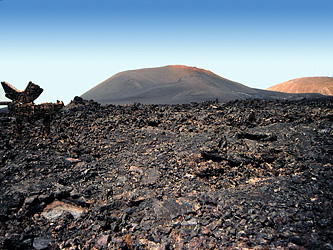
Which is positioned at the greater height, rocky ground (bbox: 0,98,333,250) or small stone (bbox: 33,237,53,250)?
rocky ground (bbox: 0,98,333,250)

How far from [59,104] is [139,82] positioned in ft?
93.3

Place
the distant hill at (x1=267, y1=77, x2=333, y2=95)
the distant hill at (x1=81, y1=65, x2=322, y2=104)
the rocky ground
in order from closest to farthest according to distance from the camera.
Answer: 1. the rocky ground
2. the distant hill at (x1=81, y1=65, x2=322, y2=104)
3. the distant hill at (x1=267, y1=77, x2=333, y2=95)

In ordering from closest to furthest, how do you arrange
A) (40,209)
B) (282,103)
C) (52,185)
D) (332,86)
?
(40,209), (52,185), (282,103), (332,86)

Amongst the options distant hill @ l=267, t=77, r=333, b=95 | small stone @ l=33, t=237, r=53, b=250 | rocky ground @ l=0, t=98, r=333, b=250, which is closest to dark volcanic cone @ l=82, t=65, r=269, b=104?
distant hill @ l=267, t=77, r=333, b=95

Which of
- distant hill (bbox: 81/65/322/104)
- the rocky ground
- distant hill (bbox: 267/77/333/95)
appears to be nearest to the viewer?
the rocky ground

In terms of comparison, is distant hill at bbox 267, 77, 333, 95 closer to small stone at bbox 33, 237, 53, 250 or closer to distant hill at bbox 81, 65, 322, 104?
distant hill at bbox 81, 65, 322, 104

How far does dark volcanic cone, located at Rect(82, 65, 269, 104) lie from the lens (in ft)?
95.9

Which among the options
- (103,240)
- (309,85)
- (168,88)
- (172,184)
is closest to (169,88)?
(168,88)

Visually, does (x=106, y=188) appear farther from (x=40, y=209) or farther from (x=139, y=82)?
(x=139, y=82)

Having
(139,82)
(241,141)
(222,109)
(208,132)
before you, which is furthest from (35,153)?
(139,82)

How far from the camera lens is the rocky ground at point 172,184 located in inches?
185

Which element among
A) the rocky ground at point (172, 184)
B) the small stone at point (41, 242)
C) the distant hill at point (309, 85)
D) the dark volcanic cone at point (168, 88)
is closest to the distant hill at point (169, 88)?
the dark volcanic cone at point (168, 88)

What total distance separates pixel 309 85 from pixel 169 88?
95.8 feet

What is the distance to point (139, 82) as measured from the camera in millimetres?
37531
